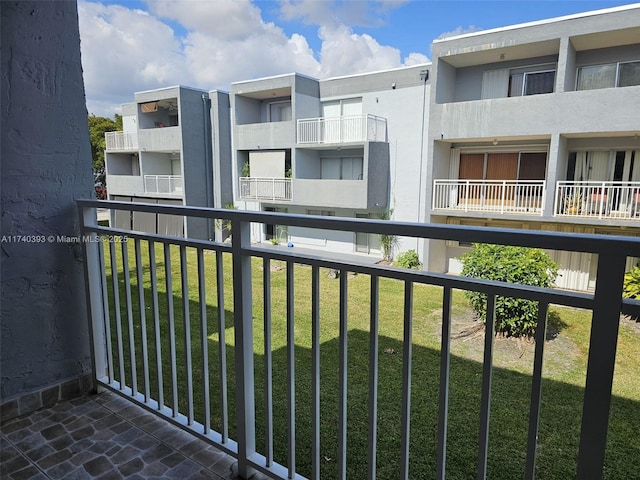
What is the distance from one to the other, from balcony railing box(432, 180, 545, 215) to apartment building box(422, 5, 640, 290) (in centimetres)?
2

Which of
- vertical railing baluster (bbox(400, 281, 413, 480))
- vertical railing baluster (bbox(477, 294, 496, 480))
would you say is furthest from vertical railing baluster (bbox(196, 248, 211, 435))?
vertical railing baluster (bbox(477, 294, 496, 480))

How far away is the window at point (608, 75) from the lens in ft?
28.9

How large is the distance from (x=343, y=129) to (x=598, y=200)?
21.0 feet

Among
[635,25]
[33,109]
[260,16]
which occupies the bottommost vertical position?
[33,109]

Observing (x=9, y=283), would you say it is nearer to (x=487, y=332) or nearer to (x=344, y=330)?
(x=344, y=330)

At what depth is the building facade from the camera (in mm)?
8789

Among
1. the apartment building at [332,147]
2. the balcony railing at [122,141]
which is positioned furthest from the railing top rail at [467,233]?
the balcony railing at [122,141]

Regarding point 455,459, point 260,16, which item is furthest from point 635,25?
point 455,459

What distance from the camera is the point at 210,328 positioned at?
5.62 metres

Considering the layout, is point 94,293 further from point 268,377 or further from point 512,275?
point 512,275

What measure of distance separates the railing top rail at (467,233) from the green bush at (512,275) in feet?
16.7

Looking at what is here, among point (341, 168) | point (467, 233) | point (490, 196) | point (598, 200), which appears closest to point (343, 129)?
point (341, 168)

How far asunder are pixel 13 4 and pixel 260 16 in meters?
8.52

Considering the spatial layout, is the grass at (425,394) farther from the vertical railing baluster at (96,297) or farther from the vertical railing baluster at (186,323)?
the vertical railing baluster at (96,297)
